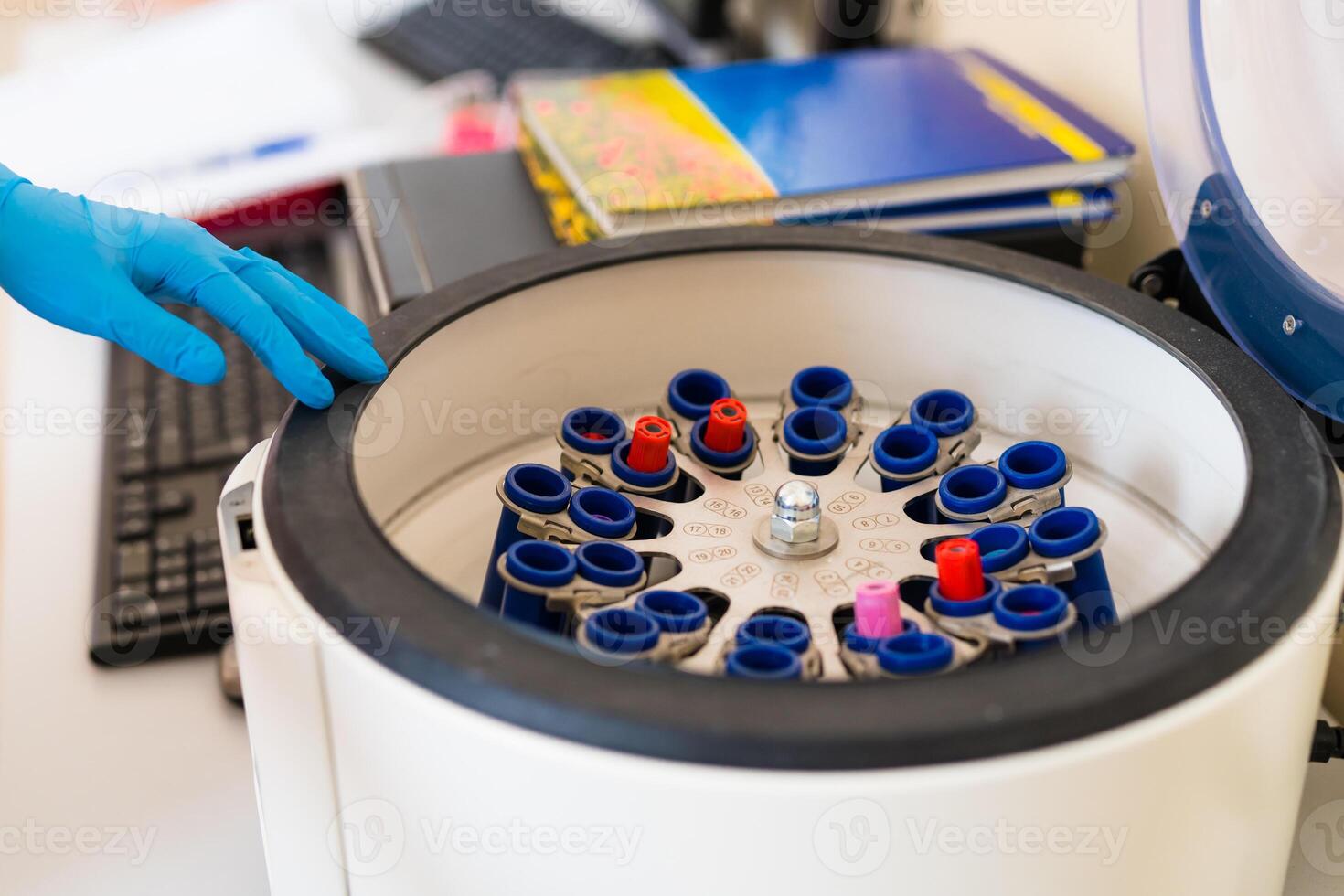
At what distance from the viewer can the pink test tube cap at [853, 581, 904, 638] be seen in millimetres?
571

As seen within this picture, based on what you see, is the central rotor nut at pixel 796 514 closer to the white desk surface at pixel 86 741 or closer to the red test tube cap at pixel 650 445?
the red test tube cap at pixel 650 445

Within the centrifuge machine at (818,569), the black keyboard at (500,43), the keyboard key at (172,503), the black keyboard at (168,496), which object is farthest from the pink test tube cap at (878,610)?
the black keyboard at (500,43)

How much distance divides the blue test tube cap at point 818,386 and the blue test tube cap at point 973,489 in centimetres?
10

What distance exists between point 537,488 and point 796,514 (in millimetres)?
143

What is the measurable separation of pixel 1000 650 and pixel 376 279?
0.57 metres

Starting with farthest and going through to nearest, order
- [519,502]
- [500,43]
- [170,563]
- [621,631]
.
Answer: [500,43]
[170,563]
[519,502]
[621,631]

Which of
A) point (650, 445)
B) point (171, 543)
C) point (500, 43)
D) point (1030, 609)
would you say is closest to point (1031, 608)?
point (1030, 609)

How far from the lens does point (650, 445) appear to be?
0.69 meters

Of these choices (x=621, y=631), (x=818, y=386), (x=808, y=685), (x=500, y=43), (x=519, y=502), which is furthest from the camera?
(x=500, y=43)

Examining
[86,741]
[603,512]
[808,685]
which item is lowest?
[86,741]

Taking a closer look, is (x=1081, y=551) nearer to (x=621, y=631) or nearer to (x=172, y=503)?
(x=621, y=631)

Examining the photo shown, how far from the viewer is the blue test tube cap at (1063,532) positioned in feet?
1.98

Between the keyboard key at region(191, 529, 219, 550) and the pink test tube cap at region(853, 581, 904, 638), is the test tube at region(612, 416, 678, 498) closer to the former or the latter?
the pink test tube cap at region(853, 581, 904, 638)

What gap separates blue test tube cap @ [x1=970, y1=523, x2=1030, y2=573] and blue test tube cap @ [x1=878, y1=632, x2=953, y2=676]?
0.27 ft
